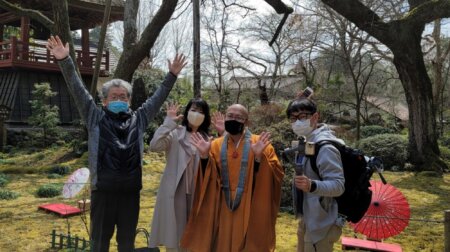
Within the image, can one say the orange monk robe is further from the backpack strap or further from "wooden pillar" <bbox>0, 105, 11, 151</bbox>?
"wooden pillar" <bbox>0, 105, 11, 151</bbox>

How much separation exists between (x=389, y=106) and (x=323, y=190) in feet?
93.1

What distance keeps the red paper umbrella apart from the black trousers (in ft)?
7.66

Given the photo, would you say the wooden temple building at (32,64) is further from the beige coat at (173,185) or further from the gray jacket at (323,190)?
the gray jacket at (323,190)

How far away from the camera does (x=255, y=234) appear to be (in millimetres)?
3025

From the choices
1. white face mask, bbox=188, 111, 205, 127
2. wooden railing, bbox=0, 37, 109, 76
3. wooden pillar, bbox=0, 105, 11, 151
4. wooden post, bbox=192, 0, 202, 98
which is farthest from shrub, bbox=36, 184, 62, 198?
wooden railing, bbox=0, 37, 109, 76

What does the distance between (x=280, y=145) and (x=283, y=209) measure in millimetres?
1057

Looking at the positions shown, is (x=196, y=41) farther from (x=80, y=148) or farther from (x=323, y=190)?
(x=323, y=190)

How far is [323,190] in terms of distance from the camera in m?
2.52

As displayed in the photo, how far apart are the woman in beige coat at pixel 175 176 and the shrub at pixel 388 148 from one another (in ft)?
30.1

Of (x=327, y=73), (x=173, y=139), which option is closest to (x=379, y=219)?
(x=173, y=139)

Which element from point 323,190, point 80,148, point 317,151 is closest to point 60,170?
point 80,148

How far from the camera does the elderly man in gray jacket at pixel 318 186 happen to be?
254 cm

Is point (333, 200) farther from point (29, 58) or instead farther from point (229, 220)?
point (29, 58)

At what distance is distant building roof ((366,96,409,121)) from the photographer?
→ 27614 millimetres
